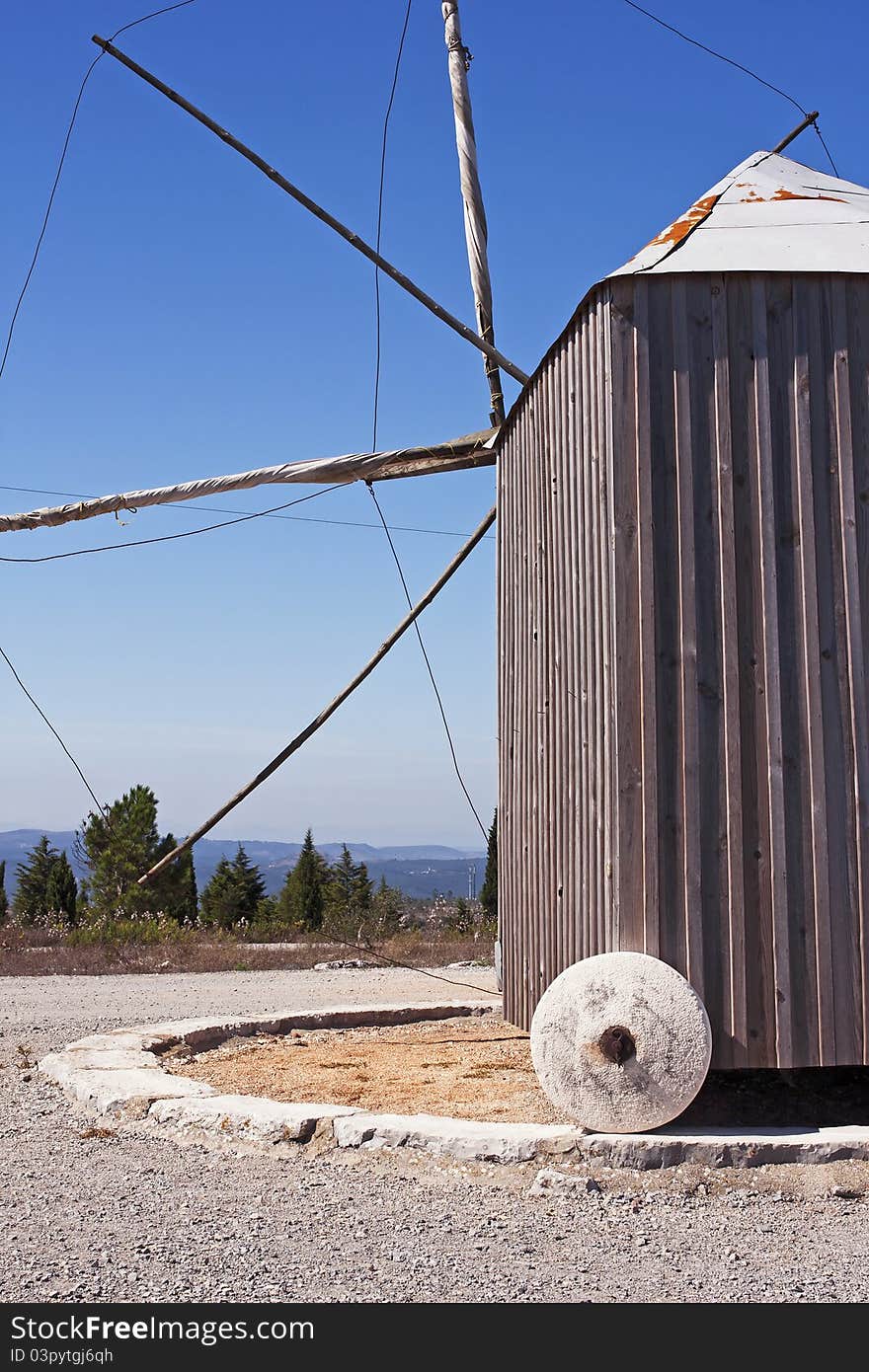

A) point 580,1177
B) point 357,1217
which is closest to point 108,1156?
point 357,1217

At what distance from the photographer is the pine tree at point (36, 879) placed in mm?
21156

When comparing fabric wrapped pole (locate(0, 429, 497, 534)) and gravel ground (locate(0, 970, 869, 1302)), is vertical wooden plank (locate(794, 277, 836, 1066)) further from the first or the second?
fabric wrapped pole (locate(0, 429, 497, 534))

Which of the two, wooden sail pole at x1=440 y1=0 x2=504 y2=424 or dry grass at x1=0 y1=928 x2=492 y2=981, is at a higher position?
wooden sail pole at x1=440 y1=0 x2=504 y2=424

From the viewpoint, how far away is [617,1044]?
492 centimetres

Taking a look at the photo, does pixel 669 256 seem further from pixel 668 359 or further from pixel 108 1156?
pixel 108 1156

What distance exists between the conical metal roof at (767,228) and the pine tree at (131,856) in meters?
16.1

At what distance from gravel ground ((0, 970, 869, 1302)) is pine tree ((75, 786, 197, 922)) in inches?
600

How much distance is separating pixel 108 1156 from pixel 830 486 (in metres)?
4.33

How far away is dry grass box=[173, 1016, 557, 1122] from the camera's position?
586cm

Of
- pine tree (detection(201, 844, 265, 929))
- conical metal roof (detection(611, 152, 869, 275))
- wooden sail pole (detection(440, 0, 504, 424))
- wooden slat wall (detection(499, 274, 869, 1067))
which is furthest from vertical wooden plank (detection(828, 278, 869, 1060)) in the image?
pine tree (detection(201, 844, 265, 929))

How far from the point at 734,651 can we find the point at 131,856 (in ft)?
57.0

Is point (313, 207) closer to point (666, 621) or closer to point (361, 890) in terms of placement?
point (666, 621)

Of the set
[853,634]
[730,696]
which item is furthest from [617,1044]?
[853,634]

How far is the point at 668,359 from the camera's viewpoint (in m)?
5.29
